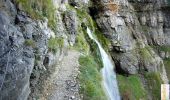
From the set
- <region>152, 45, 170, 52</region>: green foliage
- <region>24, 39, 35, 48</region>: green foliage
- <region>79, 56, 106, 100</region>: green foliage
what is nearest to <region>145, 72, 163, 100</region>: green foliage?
<region>152, 45, 170, 52</region>: green foliage

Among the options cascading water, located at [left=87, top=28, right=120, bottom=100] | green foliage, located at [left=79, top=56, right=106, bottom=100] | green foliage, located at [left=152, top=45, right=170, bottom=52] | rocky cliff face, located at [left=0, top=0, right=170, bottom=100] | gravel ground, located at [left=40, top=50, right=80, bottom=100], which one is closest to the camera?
rocky cliff face, located at [left=0, top=0, right=170, bottom=100]

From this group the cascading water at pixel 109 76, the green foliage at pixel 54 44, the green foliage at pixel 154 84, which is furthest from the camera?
the green foliage at pixel 154 84

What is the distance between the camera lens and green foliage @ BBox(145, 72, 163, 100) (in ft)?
114

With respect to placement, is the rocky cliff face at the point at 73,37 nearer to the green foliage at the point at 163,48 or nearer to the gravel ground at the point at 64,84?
the green foliage at the point at 163,48

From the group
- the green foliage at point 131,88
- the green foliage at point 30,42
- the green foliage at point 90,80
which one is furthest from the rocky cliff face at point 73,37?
the green foliage at point 90,80

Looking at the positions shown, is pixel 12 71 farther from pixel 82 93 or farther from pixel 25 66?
pixel 82 93

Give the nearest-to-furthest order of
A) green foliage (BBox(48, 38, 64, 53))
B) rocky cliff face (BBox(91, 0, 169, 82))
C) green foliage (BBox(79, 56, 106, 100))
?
1. green foliage (BBox(48, 38, 64, 53))
2. green foliage (BBox(79, 56, 106, 100))
3. rocky cliff face (BBox(91, 0, 169, 82))

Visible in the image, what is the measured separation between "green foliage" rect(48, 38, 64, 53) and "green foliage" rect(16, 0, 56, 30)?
36.8 inches

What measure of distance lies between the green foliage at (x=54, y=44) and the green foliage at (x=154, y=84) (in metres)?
A: 13.0

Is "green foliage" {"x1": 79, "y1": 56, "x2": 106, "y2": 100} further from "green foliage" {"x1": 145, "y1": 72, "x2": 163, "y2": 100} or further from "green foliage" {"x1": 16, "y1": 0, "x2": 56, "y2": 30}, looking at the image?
"green foliage" {"x1": 145, "y1": 72, "x2": 163, "y2": 100}

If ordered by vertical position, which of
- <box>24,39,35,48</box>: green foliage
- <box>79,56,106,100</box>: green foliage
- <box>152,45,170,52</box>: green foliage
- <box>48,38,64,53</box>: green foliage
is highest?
<box>24,39,35,48</box>: green foliage

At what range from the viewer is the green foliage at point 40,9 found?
1947cm

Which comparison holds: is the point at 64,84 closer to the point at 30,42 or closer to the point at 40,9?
the point at 40,9

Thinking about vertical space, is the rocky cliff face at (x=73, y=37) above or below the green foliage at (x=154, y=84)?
above
